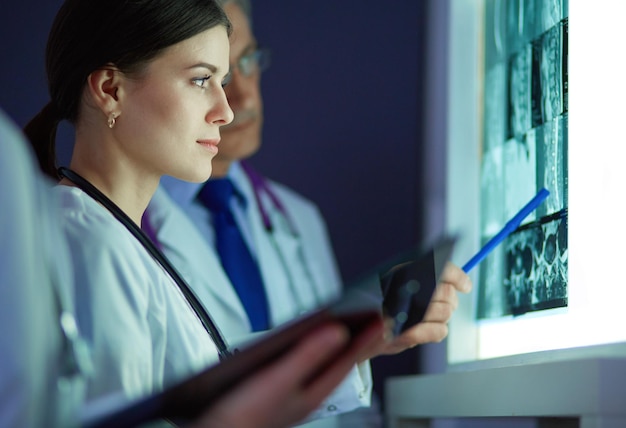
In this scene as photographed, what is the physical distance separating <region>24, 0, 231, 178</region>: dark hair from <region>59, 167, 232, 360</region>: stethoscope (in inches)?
4.2

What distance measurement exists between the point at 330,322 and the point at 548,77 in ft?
1.76

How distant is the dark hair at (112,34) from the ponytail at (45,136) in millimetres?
37

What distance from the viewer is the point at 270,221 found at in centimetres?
196

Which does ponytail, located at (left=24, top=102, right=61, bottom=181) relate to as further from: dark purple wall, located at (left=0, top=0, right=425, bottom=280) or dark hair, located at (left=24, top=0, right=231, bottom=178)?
dark purple wall, located at (left=0, top=0, right=425, bottom=280)

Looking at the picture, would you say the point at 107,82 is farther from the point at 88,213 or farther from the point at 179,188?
the point at 179,188

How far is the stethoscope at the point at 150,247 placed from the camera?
0.88m

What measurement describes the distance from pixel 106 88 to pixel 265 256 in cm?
97

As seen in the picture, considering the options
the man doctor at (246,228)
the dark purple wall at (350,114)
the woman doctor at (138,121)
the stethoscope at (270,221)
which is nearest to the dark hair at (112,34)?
the woman doctor at (138,121)

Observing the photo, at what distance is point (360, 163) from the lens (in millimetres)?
2131

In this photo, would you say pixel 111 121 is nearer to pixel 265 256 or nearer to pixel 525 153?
pixel 525 153

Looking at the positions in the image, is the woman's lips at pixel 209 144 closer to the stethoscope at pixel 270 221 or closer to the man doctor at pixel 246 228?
the man doctor at pixel 246 228

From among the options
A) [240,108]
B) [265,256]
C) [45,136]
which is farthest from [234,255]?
[45,136]

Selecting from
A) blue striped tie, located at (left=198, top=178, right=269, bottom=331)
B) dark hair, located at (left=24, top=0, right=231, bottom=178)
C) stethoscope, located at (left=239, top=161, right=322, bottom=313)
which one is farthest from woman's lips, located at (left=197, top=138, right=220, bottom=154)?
stethoscope, located at (left=239, top=161, right=322, bottom=313)

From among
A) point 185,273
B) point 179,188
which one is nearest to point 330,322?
point 185,273
